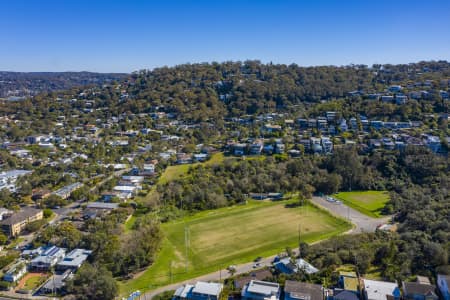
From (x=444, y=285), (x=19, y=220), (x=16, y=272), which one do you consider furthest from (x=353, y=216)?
(x=19, y=220)

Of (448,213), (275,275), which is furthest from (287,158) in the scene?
(275,275)

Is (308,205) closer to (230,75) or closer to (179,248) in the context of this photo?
(179,248)

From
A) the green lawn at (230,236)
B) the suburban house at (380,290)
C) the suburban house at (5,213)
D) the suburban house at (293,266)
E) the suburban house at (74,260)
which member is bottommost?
the green lawn at (230,236)

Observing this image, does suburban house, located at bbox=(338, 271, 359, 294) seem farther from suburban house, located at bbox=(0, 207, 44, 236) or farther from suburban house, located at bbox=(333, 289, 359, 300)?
suburban house, located at bbox=(0, 207, 44, 236)

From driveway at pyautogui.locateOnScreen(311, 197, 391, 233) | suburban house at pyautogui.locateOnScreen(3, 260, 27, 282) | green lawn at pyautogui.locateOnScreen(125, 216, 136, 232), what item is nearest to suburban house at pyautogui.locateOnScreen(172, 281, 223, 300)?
suburban house at pyautogui.locateOnScreen(3, 260, 27, 282)

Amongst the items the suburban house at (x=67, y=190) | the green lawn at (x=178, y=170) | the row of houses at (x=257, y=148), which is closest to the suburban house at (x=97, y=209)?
the suburban house at (x=67, y=190)

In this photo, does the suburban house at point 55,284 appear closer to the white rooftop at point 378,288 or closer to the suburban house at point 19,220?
the suburban house at point 19,220

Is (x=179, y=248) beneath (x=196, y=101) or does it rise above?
beneath
